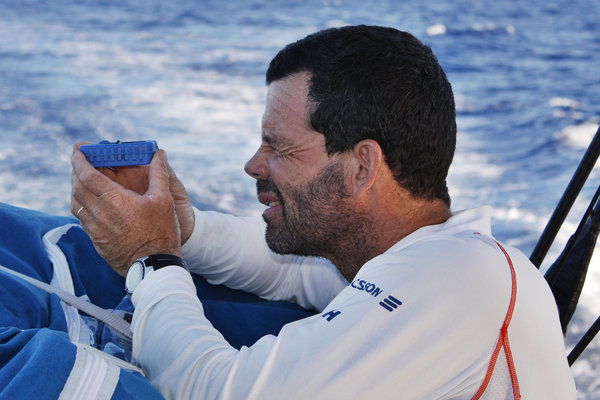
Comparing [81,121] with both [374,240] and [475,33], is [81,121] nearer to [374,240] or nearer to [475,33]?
[374,240]

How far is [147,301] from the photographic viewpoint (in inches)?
45.2

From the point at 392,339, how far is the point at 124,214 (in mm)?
519

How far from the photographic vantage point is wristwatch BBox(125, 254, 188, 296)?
47.0 inches

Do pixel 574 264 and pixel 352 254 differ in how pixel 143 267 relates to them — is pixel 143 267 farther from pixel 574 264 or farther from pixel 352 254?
pixel 574 264

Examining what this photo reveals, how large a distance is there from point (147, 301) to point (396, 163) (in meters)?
0.50

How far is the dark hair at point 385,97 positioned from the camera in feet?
4.09

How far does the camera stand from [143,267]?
3.95ft

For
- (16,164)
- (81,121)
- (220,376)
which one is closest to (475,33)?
(81,121)

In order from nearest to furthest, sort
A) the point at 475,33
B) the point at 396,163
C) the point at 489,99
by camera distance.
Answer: the point at 396,163
the point at 489,99
the point at 475,33

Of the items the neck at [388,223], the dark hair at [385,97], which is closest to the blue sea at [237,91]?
the neck at [388,223]

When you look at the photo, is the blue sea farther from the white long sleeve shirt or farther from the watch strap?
the watch strap

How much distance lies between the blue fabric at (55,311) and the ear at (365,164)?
0.39 meters

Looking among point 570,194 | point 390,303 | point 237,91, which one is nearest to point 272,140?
point 390,303

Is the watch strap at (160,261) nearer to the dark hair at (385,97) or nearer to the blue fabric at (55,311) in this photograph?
the blue fabric at (55,311)
